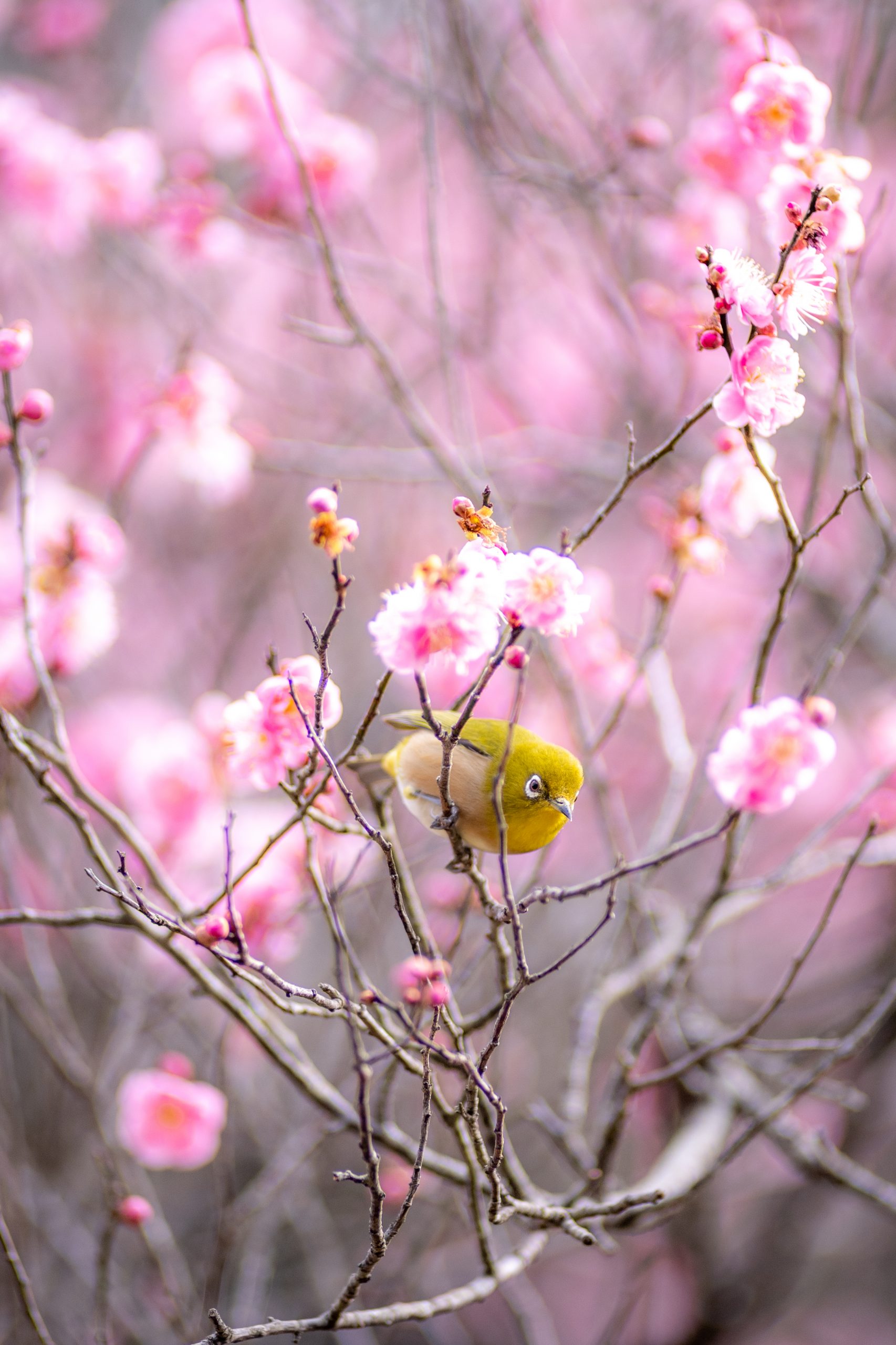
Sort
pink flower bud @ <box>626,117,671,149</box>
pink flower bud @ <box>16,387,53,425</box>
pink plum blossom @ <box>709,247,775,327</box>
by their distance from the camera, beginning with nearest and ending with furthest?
1. pink plum blossom @ <box>709,247,775,327</box>
2. pink flower bud @ <box>16,387,53,425</box>
3. pink flower bud @ <box>626,117,671,149</box>

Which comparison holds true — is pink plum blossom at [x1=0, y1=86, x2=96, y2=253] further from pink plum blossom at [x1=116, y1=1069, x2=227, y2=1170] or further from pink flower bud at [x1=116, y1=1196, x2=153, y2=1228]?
pink flower bud at [x1=116, y1=1196, x2=153, y2=1228]

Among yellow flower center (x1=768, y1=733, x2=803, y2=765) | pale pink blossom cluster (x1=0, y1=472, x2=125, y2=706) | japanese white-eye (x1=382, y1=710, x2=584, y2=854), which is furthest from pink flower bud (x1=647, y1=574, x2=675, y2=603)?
pale pink blossom cluster (x1=0, y1=472, x2=125, y2=706)

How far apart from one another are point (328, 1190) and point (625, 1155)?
1.89 metres

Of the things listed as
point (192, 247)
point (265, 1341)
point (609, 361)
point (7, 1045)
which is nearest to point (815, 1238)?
point (265, 1341)

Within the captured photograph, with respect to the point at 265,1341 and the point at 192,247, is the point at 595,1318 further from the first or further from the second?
the point at 192,247

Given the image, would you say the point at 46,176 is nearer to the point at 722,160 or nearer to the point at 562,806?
the point at 722,160

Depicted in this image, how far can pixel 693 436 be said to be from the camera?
378cm

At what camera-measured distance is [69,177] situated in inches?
134

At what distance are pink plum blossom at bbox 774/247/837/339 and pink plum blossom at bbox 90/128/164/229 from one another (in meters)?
2.70

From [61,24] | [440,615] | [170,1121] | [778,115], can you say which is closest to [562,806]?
[440,615]

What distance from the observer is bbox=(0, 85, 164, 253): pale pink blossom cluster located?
3328 millimetres

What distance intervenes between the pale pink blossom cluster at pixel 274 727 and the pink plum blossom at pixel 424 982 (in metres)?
0.41

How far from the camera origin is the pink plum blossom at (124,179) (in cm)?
332

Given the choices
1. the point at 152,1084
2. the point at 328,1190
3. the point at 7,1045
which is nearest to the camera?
the point at 152,1084
